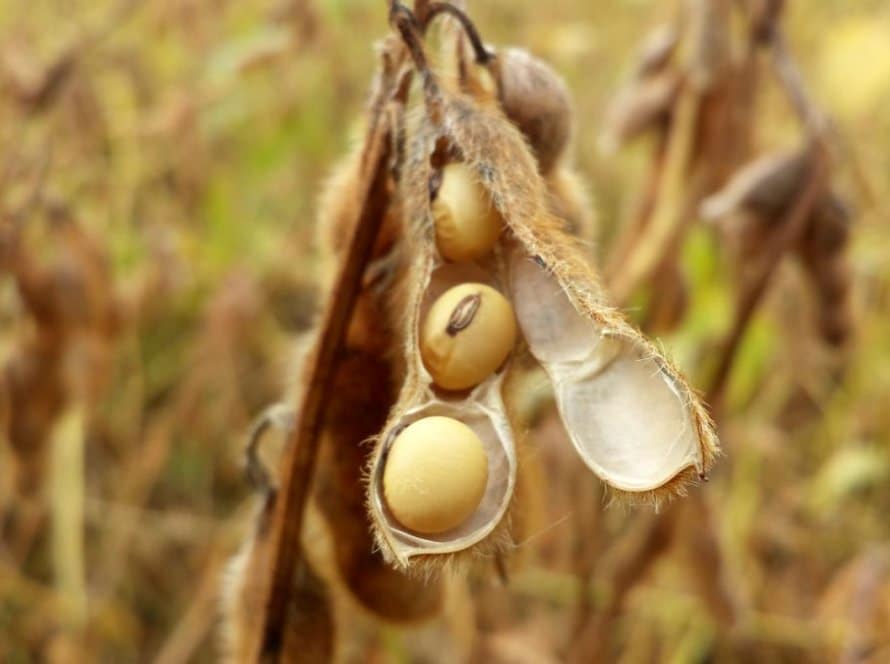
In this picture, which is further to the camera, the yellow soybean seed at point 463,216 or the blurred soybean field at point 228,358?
the blurred soybean field at point 228,358

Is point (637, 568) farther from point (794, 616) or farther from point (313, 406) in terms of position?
point (313, 406)

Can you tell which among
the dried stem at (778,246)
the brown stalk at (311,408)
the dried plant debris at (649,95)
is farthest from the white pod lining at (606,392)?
the dried plant debris at (649,95)

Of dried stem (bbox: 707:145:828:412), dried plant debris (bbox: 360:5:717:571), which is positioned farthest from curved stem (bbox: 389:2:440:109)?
dried stem (bbox: 707:145:828:412)

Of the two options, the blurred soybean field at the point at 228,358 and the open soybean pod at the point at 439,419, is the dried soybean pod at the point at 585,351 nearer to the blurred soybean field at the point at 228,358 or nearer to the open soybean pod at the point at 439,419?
the open soybean pod at the point at 439,419

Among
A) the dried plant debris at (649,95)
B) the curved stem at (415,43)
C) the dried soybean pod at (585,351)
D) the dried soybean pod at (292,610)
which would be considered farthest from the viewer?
the dried plant debris at (649,95)

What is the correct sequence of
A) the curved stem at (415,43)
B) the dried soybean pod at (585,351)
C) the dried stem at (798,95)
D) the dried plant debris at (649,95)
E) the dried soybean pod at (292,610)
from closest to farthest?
the dried soybean pod at (585,351)
the curved stem at (415,43)
the dried soybean pod at (292,610)
the dried stem at (798,95)
the dried plant debris at (649,95)

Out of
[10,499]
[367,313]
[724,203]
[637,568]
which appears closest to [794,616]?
[637,568]

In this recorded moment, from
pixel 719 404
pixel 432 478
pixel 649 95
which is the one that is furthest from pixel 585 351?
pixel 649 95
